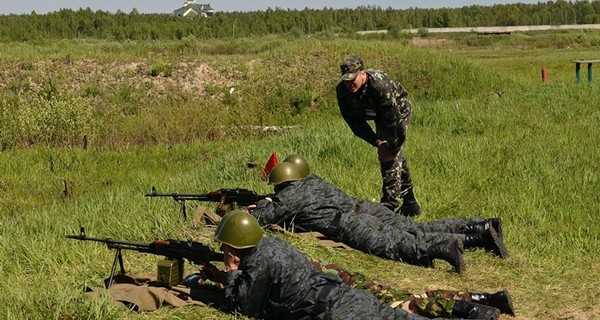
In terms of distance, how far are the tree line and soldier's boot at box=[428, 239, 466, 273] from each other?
4274 cm

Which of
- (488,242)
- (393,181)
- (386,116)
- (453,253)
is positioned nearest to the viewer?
(453,253)

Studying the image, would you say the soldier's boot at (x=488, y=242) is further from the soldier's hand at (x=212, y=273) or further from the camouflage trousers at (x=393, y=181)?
the soldier's hand at (x=212, y=273)

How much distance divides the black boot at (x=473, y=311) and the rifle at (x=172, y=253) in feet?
5.93

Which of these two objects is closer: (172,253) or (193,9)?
(172,253)

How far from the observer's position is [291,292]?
19.5ft

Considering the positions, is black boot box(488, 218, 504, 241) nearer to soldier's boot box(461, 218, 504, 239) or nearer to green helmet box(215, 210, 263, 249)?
soldier's boot box(461, 218, 504, 239)

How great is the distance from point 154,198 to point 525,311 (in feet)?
16.9

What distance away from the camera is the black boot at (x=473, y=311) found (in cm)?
612

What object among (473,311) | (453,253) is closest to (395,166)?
(453,253)

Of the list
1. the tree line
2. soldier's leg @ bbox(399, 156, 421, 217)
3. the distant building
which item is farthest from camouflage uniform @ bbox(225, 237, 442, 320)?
the distant building

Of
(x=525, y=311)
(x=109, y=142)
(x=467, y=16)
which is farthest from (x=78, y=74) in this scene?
(x=467, y=16)

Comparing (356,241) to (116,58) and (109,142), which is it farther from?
(116,58)

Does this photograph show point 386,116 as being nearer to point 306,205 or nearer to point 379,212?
point 379,212

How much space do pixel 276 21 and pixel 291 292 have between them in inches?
2843
